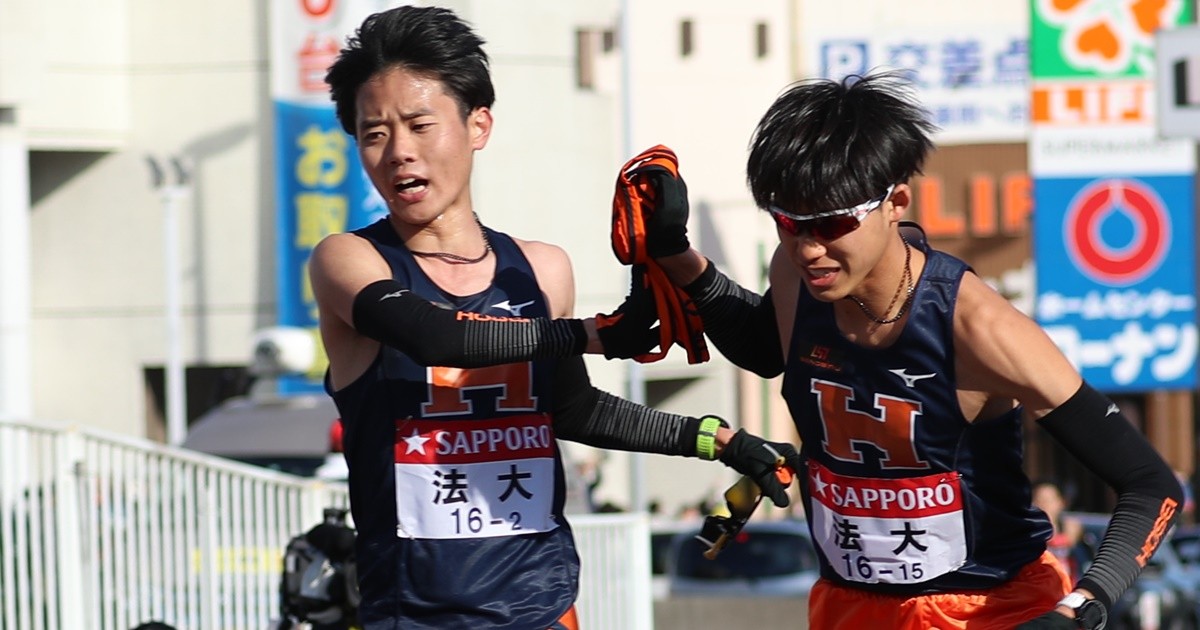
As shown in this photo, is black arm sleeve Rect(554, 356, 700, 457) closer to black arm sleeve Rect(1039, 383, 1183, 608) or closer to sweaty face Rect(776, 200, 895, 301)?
sweaty face Rect(776, 200, 895, 301)

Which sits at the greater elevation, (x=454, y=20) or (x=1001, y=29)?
(x=1001, y=29)

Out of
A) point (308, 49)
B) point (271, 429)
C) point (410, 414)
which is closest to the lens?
point (410, 414)

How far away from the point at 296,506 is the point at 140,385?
17.0 meters

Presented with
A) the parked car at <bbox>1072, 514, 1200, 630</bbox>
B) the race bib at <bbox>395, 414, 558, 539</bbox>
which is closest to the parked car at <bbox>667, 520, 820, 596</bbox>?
the parked car at <bbox>1072, 514, 1200, 630</bbox>

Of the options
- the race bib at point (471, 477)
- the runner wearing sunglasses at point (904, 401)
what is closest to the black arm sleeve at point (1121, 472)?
the runner wearing sunglasses at point (904, 401)

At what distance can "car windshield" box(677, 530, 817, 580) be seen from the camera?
1505 cm

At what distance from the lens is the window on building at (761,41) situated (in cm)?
3016

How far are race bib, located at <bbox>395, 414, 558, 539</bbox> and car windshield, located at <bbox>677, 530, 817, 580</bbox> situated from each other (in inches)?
426

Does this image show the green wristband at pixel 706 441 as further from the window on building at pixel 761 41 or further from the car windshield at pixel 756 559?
the window on building at pixel 761 41

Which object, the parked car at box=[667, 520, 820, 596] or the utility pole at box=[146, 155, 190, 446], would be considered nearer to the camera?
the parked car at box=[667, 520, 820, 596]

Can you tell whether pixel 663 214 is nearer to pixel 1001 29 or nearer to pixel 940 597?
pixel 940 597

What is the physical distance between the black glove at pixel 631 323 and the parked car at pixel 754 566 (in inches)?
427

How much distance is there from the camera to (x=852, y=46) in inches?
1134

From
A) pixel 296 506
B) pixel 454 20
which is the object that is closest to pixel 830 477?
pixel 454 20
